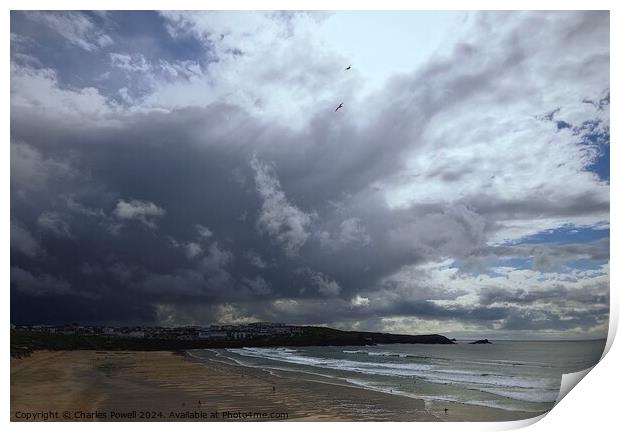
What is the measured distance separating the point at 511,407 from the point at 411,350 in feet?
49.5

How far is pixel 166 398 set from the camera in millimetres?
6469

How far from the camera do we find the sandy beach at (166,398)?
5641 millimetres

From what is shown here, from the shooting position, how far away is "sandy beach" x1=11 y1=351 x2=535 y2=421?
5641mm

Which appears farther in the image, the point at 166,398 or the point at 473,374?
the point at 473,374

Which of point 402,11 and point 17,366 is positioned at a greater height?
point 402,11

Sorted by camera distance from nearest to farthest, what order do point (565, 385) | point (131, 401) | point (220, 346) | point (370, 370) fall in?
point (565, 385) → point (131, 401) → point (220, 346) → point (370, 370)

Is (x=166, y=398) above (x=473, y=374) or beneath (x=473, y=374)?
above

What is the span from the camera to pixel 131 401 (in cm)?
620

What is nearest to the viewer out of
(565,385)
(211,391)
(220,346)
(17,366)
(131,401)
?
(565,385)

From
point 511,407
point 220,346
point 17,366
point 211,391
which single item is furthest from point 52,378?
point 511,407
